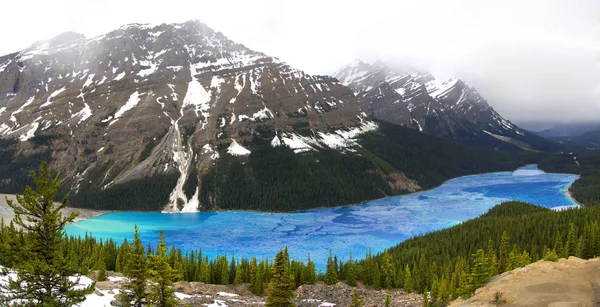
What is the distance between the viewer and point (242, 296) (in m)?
56.7

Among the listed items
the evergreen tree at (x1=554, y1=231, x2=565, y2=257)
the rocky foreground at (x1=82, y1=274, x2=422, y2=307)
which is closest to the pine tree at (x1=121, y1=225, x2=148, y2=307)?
the rocky foreground at (x1=82, y1=274, x2=422, y2=307)

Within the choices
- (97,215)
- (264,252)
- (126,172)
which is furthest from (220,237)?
(126,172)

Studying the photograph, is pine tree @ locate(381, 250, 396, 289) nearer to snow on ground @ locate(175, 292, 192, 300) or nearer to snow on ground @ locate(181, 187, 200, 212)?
snow on ground @ locate(175, 292, 192, 300)

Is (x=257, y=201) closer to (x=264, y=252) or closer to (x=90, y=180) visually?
(x=264, y=252)

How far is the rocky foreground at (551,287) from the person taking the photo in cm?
2608

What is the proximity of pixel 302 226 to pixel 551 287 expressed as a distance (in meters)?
115

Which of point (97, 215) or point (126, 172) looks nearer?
point (97, 215)

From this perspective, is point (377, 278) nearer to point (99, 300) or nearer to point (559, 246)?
point (559, 246)

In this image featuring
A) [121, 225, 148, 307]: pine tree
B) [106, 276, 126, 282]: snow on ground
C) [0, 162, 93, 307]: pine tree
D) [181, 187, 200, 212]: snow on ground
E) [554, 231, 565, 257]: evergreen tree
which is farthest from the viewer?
[181, 187, 200, 212]: snow on ground

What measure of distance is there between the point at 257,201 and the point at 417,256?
4191 inches

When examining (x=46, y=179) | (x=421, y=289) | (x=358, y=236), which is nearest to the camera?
(x=46, y=179)

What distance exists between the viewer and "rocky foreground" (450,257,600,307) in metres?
26.1

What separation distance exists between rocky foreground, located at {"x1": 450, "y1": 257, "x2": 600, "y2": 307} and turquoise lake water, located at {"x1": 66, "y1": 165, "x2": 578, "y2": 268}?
2649 inches

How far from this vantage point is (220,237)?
125250mm
